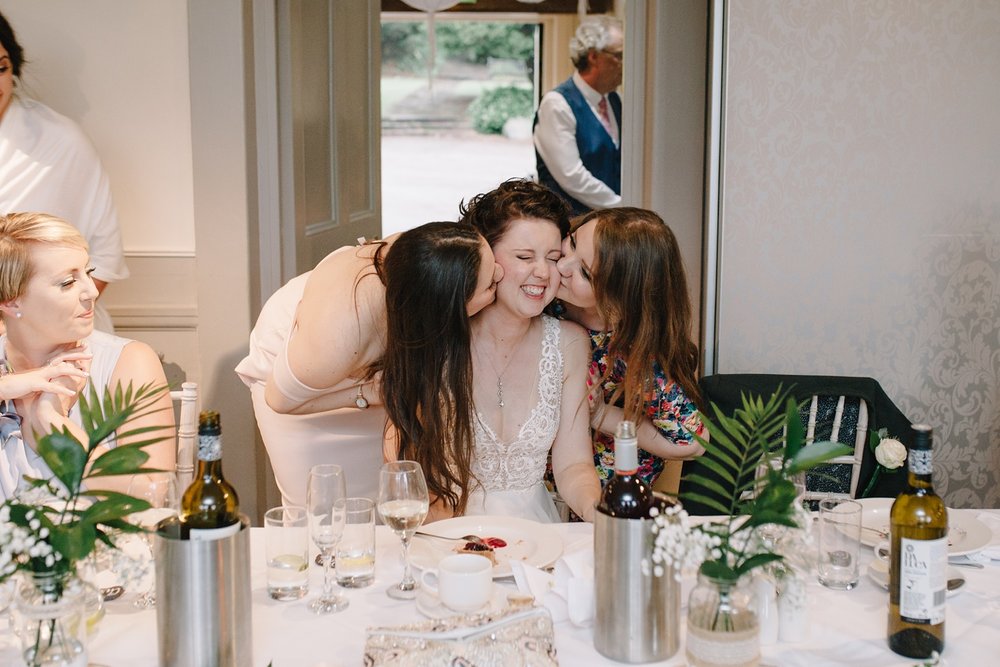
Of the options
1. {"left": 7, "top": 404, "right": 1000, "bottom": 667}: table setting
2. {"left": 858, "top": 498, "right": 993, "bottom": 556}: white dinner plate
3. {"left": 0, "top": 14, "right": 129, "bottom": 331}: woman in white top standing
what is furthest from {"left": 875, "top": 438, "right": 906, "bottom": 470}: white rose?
{"left": 0, "top": 14, "right": 129, "bottom": 331}: woman in white top standing

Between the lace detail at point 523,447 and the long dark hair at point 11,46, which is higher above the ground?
the long dark hair at point 11,46

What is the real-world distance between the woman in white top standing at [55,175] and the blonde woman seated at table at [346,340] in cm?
89

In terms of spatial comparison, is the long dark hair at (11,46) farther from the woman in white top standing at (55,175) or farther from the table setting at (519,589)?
the table setting at (519,589)

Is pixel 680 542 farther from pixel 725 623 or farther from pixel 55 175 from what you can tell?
pixel 55 175

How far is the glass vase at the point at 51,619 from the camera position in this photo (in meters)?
1.15

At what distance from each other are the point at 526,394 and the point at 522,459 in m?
0.14

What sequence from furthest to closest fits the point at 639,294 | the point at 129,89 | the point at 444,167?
the point at 444,167 → the point at 129,89 → the point at 639,294

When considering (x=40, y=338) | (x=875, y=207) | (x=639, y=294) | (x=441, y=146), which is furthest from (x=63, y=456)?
(x=441, y=146)

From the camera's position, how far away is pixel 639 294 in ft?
7.20

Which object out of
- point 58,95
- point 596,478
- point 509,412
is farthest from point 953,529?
point 58,95

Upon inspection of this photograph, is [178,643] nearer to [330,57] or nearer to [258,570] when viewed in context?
[258,570]

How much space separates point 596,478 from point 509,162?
6723mm

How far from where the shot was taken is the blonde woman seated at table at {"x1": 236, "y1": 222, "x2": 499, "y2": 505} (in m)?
1.94

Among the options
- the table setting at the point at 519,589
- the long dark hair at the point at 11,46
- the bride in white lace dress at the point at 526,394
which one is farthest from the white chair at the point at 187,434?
the long dark hair at the point at 11,46
